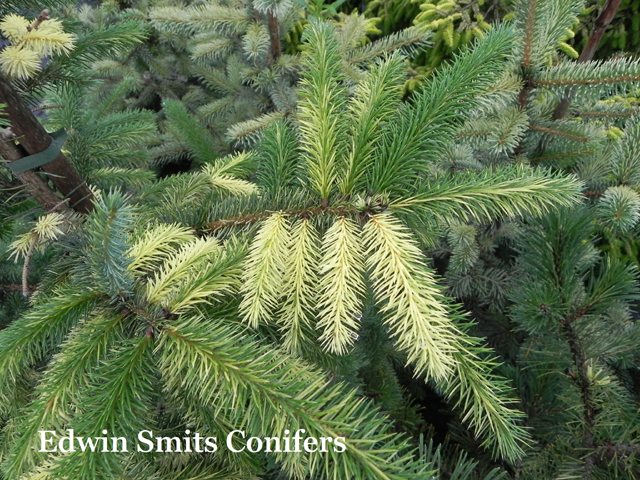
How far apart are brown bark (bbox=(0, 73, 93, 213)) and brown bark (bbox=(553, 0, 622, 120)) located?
4.15 feet

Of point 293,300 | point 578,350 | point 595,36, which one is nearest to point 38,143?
point 293,300

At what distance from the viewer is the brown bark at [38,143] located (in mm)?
804

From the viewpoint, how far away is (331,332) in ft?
1.90

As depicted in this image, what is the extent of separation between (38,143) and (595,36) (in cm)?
152

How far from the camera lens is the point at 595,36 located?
1.28 meters

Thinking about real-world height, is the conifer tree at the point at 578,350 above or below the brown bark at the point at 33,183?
below

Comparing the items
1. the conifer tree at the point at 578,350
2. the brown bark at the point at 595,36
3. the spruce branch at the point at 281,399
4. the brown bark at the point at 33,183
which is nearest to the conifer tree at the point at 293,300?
the spruce branch at the point at 281,399

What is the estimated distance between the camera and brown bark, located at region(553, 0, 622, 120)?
1.19m

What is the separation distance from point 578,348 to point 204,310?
2.85ft

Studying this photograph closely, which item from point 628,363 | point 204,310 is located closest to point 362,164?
point 204,310

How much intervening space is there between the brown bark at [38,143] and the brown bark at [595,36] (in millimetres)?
1265

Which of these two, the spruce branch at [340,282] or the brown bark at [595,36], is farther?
the brown bark at [595,36]

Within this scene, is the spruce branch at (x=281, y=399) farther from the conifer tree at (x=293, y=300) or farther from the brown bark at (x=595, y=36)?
the brown bark at (x=595, y=36)

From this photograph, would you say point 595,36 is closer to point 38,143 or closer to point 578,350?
point 578,350
